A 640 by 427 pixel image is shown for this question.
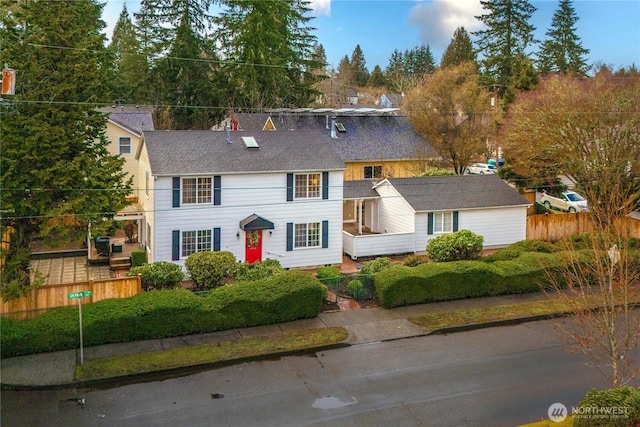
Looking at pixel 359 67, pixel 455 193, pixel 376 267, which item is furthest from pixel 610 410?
pixel 359 67

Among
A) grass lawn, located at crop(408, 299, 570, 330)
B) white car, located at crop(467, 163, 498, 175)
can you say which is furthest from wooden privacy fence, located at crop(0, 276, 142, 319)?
white car, located at crop(467, 163, 498, 175)

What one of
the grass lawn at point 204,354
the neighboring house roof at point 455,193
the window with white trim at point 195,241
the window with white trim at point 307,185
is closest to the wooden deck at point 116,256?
the window with white trim at point 195,241

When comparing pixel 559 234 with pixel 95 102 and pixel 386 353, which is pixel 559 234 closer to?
pixel 386 353

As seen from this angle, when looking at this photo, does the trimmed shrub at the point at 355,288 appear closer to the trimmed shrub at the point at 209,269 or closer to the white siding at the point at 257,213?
the trimmed shrub at the point at 209,269

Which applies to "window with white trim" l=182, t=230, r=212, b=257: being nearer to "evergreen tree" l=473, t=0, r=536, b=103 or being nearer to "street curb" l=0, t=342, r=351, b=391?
"street curb" l=0, t=342, r=351, b=391

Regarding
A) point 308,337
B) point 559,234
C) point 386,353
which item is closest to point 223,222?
point 308,337

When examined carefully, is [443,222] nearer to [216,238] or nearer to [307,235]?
[307,235]
